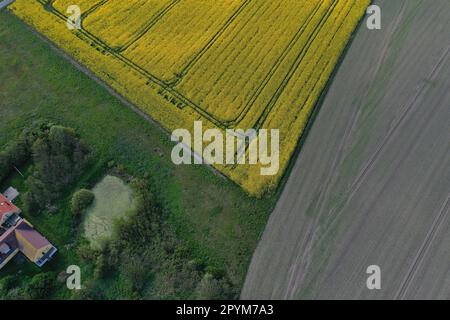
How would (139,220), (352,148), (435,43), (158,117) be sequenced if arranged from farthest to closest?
(435,43) → (158,117) → (352,148) → (139,220)

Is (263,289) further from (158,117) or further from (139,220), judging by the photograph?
(158,117)

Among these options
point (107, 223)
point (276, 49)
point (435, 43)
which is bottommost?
point (107, 223)

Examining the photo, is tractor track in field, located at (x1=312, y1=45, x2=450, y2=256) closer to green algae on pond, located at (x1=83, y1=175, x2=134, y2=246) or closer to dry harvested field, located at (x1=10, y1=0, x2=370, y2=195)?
dry harvested field, located at (x1=10, y1=0, x2=370, y2=195)

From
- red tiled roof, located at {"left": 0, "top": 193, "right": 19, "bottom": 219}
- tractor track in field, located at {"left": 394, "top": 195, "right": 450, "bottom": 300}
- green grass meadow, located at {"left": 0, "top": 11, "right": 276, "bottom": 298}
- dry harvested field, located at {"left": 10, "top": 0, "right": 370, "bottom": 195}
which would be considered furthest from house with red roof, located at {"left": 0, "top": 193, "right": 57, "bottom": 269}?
tractor track in field, located at {"left": 394, "top": 195, "right": 450, "bottom": 300}

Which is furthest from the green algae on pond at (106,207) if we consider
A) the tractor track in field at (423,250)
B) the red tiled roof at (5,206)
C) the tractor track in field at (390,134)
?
the tractor track in field at (423,250)

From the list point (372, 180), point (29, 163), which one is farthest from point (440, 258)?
point (29, 163)

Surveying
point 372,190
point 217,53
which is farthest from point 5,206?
point 372,190
